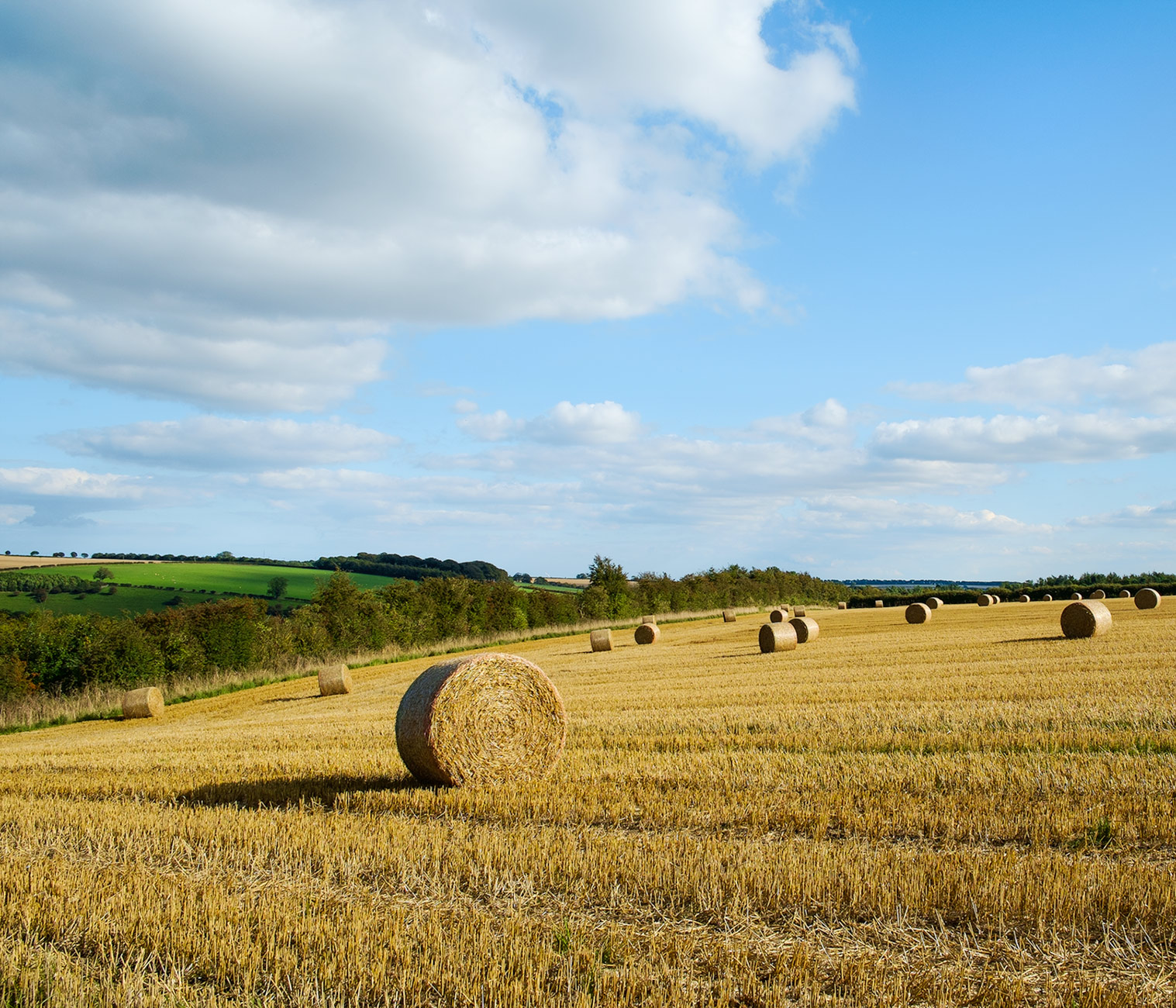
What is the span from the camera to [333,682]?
2481 cm

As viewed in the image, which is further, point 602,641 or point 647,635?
point 647,635

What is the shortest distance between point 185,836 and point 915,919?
5.34 metres

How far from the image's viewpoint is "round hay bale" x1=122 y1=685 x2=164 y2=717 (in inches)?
930

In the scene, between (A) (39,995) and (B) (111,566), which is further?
(B) (111,566)

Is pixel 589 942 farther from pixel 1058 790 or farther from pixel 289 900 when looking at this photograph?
pixel 1058 790

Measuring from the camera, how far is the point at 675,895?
462cm

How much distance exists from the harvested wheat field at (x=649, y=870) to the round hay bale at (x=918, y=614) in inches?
1049

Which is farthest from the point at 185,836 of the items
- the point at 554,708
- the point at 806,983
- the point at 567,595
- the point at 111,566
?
the point at 111,566

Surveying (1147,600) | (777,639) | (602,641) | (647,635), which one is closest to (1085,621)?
(777,639)

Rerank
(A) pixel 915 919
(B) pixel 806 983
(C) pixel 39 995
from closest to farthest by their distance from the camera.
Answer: (B) pixel 806 983, (C) pixel 39 995, (A) pixel 915 919

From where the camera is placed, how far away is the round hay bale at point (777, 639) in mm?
25891

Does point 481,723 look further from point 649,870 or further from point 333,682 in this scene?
point 333,682

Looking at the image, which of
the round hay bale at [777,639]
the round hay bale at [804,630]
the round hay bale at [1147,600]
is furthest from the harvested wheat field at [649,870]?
the round hay bale at [1147,600]

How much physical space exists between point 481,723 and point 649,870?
13.1 ft
